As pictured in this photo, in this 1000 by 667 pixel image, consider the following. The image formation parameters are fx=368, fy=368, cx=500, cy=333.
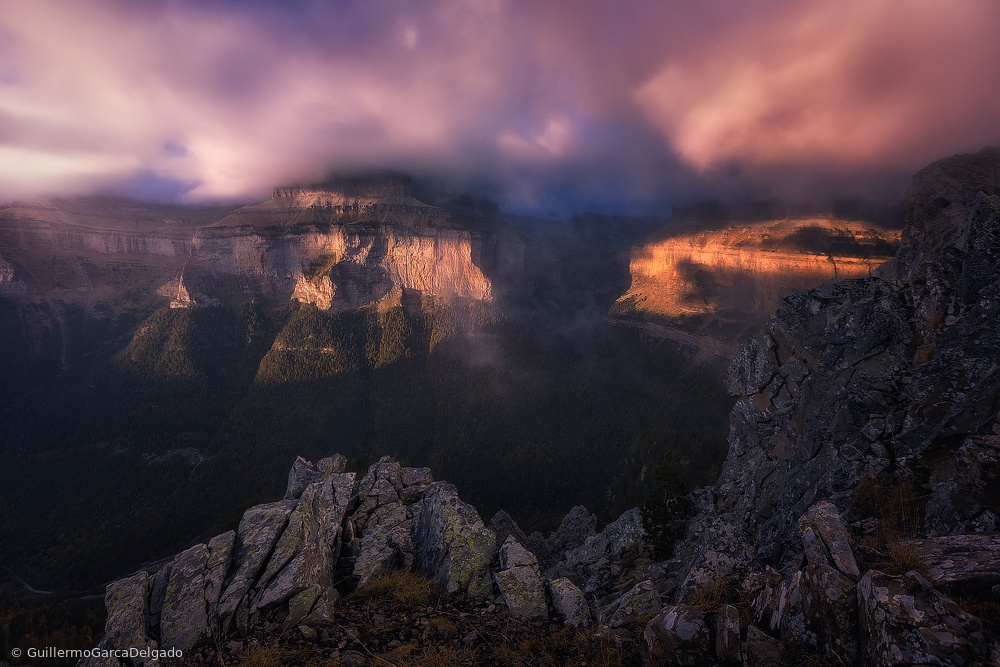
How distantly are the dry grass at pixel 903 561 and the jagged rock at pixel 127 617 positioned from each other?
1823 centimetres

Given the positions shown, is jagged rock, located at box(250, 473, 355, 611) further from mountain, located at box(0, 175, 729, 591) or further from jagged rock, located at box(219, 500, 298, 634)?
mountain, located at box(0, 175, 729, 591)

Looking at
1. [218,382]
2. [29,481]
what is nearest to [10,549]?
[29,481]

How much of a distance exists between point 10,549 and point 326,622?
81.3 meters

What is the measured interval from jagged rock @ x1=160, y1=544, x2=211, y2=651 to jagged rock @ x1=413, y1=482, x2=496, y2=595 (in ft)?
24.7

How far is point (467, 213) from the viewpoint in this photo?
16612 cm

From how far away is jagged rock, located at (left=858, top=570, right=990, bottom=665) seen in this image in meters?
4.49

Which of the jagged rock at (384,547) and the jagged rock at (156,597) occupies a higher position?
the jagged rock at (156,597)

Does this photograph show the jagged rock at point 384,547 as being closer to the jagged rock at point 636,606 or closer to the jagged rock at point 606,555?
the jagged rock at point 636,606

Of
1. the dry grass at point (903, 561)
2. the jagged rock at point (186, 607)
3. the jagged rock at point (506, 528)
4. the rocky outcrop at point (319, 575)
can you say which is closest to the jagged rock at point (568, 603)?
the rocky outcrop at point (319, 575)

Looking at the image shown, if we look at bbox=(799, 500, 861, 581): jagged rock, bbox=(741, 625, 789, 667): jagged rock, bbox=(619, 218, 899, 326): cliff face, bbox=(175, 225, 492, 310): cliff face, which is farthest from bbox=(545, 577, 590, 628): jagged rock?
bbox=(619, 218, 899, 326): cliff face

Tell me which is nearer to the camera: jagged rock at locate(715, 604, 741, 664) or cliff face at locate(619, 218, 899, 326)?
jagged rock at locate(715, 604, 741, 664)

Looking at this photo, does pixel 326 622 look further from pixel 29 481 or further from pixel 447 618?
pixel 29 481

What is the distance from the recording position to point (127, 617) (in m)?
11.6

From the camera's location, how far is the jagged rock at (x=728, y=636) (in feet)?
21.8
